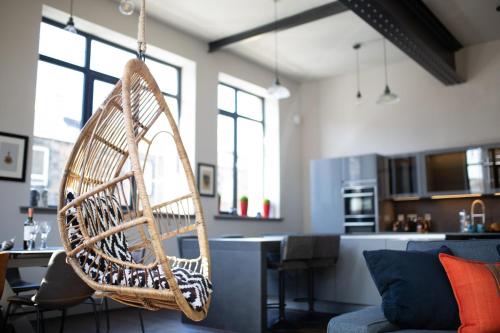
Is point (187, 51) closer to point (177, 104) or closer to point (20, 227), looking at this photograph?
point (177, 104)

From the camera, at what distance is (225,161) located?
22.8 feet

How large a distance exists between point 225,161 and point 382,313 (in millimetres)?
→ 5077

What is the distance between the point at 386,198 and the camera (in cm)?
661

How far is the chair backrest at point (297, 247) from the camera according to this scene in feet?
12.7

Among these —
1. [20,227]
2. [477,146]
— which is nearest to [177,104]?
[20,227]

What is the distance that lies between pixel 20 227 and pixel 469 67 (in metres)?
5.95

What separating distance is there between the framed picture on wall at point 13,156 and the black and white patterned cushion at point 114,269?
264 cm

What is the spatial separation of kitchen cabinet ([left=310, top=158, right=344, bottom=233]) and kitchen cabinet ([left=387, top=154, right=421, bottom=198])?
2.41 feet

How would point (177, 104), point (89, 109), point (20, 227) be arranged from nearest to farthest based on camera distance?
1. point (20, 227)
2. point (89, 109)
3. point (177, 104)

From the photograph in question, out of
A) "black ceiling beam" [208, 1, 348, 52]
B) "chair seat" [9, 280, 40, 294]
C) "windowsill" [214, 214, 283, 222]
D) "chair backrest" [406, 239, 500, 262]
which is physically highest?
"black ceiling beam" [208, 1, 348, 52]

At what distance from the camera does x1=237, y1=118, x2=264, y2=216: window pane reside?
287 inches

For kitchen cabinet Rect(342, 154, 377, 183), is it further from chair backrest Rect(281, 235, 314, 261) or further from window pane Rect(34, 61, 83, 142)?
window pane Rect(34, 61, 83, 142)

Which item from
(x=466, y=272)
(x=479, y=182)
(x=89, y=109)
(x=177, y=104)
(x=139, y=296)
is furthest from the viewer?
(x=177, y=104)

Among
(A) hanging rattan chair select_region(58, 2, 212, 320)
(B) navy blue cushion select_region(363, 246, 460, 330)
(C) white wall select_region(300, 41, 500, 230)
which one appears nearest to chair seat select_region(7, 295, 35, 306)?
(A) hanging rattan chair select_region(58, 2, 212, 320)
